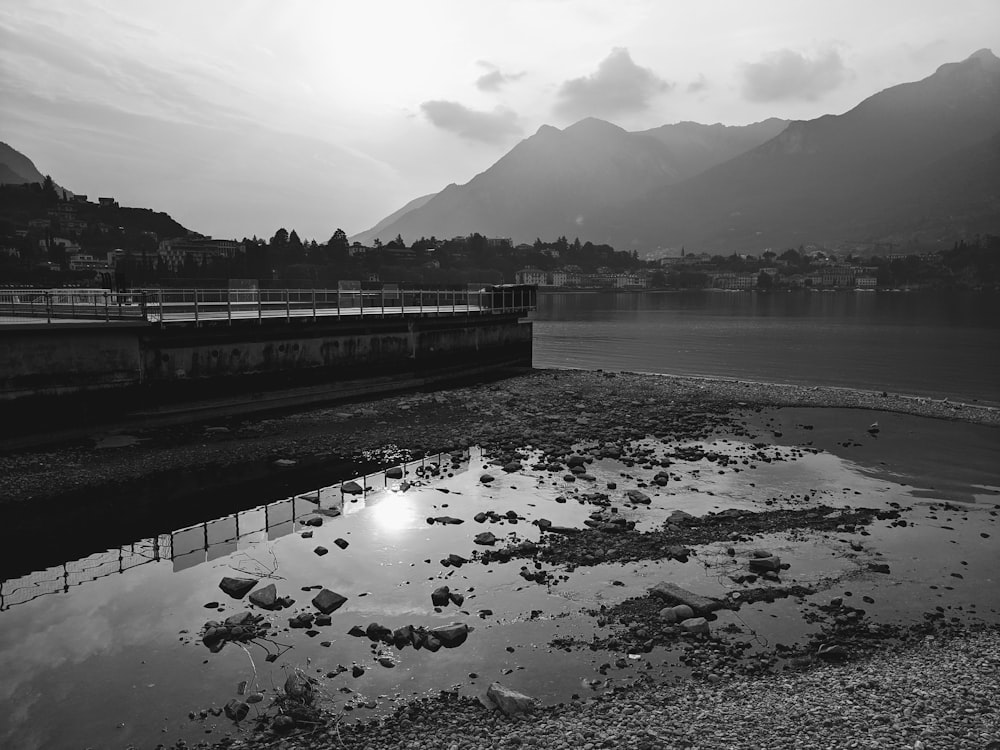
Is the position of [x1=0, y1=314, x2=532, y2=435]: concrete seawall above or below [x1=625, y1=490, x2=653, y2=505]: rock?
above

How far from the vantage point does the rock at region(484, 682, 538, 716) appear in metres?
8.63

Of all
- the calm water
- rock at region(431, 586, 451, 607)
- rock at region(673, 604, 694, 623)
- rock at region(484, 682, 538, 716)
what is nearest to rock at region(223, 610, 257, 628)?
rock at region(431, 586, 451, 607)

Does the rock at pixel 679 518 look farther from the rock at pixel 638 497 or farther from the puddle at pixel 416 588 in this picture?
the rock at pixel 638 497

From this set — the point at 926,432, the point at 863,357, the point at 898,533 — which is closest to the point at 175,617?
the point at 898,533

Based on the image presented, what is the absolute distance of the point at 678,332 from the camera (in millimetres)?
90062

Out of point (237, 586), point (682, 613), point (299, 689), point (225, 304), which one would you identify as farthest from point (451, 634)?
point (225, 304)

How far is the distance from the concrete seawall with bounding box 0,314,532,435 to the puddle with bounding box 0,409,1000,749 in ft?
41.2

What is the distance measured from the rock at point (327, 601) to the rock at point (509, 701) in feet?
13.7

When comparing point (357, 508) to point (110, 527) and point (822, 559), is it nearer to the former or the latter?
point (110, 527)

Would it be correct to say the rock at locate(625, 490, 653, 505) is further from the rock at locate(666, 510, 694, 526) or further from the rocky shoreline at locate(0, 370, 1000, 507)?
the rocky shoreline at locate(0, 370, 1000, 507)

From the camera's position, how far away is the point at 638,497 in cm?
1811

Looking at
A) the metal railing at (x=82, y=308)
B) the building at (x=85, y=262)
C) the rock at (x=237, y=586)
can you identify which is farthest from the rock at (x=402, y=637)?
the building at (x=85, y=262)

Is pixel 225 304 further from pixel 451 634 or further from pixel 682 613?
pixel 682 613

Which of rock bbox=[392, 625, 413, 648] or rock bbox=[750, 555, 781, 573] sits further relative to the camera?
rock bbox=[750, 555, 781, 573]
